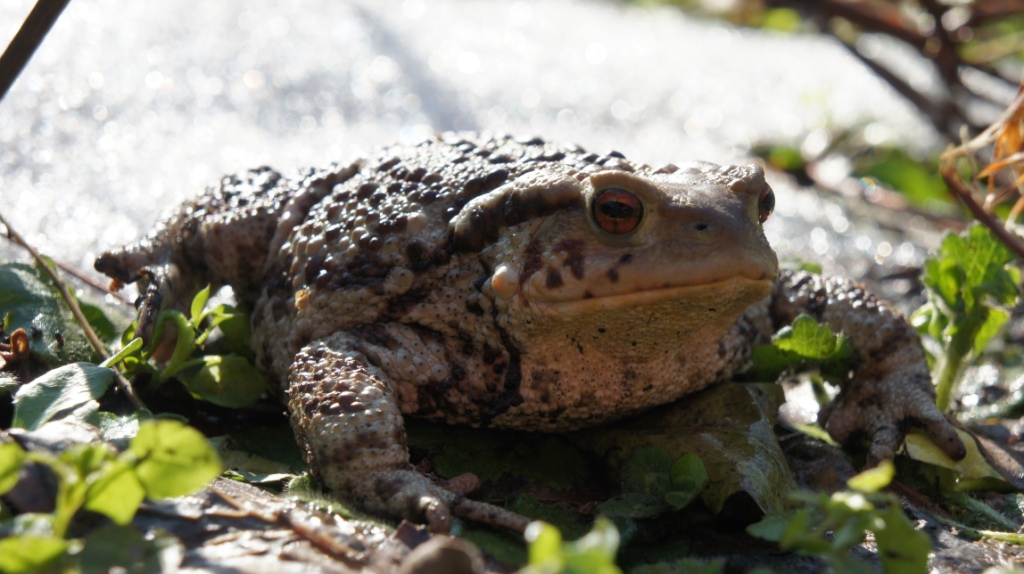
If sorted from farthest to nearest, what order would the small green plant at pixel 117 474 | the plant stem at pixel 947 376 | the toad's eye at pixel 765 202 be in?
the plant stem at pixel 947 376 → the toad's eye at pixel 765 202 → the small green plant at pixel 117 474

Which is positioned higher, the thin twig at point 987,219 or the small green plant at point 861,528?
the thin twig at point 987,219

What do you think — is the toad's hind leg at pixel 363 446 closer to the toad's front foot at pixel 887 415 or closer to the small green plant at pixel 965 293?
the toad's front foot at pixel 887 415

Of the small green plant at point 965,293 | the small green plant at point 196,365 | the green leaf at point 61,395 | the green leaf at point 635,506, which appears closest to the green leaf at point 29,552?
the green leaf at point 61,395

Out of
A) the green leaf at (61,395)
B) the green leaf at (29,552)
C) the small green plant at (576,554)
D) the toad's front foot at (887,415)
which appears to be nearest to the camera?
the small green plant at (576,554)

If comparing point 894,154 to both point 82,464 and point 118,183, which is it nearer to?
point 118,183

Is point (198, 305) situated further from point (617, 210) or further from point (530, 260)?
point (617, 210)

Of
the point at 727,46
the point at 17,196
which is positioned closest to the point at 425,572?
the point at 17,196

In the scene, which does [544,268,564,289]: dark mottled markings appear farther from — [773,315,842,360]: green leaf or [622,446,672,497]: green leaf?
[773,315,842,360]: green leaf
